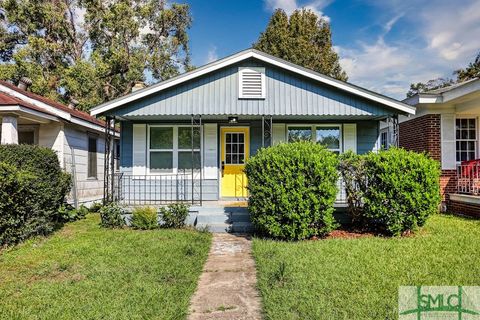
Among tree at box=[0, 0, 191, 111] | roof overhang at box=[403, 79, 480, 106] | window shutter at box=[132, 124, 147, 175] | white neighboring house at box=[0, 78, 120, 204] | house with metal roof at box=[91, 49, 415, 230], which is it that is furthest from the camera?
tree at box=[0, 0, 191, 111]

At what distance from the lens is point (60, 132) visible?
1081 cm

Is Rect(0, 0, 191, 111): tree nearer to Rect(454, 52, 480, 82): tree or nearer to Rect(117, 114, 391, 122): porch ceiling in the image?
Rect(117, 114, 391, 122): porch ceiling

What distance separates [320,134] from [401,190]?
4281mm

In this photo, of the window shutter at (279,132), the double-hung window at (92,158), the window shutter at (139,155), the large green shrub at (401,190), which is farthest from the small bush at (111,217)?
the large green shrub at (401,190)

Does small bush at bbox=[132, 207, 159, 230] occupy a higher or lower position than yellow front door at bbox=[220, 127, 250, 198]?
lower

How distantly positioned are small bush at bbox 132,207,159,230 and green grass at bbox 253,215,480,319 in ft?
9.46

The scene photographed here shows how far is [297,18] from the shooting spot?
1029 inches

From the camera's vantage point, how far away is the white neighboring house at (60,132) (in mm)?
9084

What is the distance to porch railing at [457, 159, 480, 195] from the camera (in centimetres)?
995

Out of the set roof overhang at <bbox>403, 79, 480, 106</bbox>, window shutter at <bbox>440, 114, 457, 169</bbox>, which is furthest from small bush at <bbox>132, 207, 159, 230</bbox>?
window shutter at <bbox>440, 114, 457, 169</bbox>

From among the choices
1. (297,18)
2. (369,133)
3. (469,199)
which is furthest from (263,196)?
(297,18)

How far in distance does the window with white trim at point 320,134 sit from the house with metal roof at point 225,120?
3 cm

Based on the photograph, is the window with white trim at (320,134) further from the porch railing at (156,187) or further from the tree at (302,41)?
the tree at (302,41)

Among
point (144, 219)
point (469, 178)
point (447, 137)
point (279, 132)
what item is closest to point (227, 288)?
point (144, 219)
